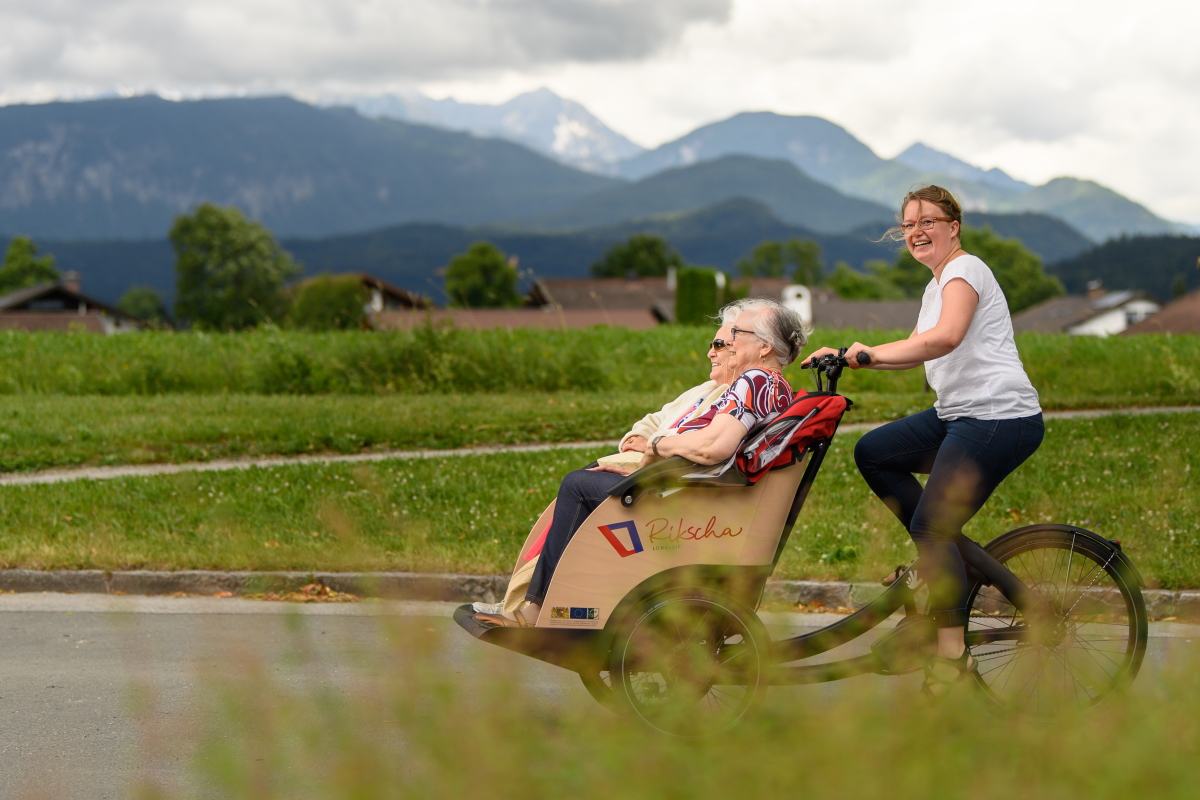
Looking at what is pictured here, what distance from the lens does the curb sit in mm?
6133

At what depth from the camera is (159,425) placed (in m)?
11.7

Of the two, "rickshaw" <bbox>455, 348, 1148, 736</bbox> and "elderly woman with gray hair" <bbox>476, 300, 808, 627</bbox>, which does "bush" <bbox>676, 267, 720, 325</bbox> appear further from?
"rickshaw" <bbox>455, 348, 1148, 736</bbox>

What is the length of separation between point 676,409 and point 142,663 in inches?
106

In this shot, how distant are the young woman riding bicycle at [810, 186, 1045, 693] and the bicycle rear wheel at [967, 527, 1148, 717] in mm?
219

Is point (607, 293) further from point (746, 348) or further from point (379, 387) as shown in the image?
point (746, 348)

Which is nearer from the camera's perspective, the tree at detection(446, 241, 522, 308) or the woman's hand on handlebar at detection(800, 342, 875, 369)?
the woman's hand on handlebar at detection(800, 342, 875, 369)

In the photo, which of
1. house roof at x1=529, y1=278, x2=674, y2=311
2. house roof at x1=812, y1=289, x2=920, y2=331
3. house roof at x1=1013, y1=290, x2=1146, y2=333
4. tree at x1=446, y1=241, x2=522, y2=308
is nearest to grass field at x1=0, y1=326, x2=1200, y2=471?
house roof at x1=812, y1=289, x2=920, y2=331

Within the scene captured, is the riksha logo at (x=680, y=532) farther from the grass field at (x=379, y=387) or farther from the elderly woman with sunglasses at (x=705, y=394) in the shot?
the grass field at (x=379, y=387)

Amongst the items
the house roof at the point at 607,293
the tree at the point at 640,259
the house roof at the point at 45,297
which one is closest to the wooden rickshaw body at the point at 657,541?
the house roof at the point at 607,293

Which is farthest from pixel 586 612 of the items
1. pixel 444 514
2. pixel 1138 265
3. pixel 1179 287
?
pixel 1138 265

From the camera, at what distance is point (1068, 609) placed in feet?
13.9

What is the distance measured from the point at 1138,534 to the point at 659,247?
135 m

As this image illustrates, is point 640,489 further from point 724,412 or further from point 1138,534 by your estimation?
point 1138,534

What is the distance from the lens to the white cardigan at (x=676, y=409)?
166 inches
